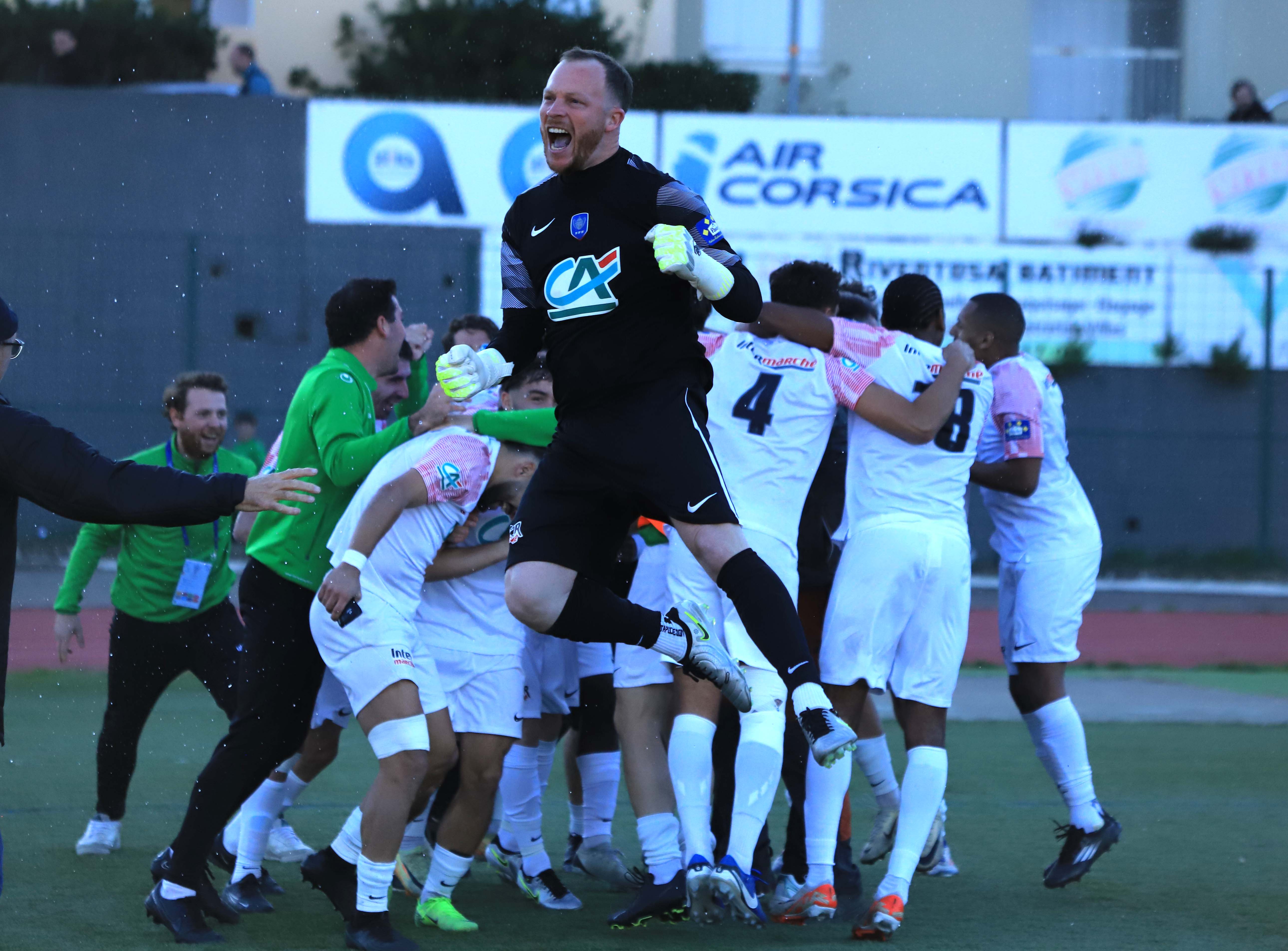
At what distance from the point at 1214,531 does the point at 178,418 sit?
44.9ft

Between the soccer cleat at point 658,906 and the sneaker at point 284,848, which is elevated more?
the soccer cleat at point 658,906

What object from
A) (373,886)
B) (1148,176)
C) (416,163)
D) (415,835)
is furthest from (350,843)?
(1148,176)

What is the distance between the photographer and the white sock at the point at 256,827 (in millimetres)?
5258

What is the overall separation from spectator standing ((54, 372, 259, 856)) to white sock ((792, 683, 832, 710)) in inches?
109

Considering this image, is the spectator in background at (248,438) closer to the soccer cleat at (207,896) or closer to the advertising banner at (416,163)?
the advertising banner at (416,163)

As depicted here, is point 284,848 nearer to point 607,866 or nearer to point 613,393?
point 607,866

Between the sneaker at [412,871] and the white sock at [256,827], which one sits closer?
the white sock at [256,827]

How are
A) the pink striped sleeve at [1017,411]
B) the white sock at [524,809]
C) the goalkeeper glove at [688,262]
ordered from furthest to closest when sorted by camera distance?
the pink striped sleeve at [1017,411]
the white sock at [524,809]
the goalkeeper glove at [688,262]

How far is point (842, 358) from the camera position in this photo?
527cm

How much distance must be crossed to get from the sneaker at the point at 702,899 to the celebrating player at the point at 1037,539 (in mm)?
1779

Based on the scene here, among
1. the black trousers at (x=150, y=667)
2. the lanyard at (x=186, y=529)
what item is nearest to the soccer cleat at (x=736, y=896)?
the black trousers at (x=150, y=667)

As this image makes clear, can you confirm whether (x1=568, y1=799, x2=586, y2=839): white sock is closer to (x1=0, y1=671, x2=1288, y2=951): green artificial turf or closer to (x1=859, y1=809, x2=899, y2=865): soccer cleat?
(x1=0, y1=671, x2=1288, y2=951): green artificial turf

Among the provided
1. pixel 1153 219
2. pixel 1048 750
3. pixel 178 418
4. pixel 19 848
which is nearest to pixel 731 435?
pixel 1048 750

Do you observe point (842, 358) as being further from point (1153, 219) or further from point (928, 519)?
point (1153, 219)
